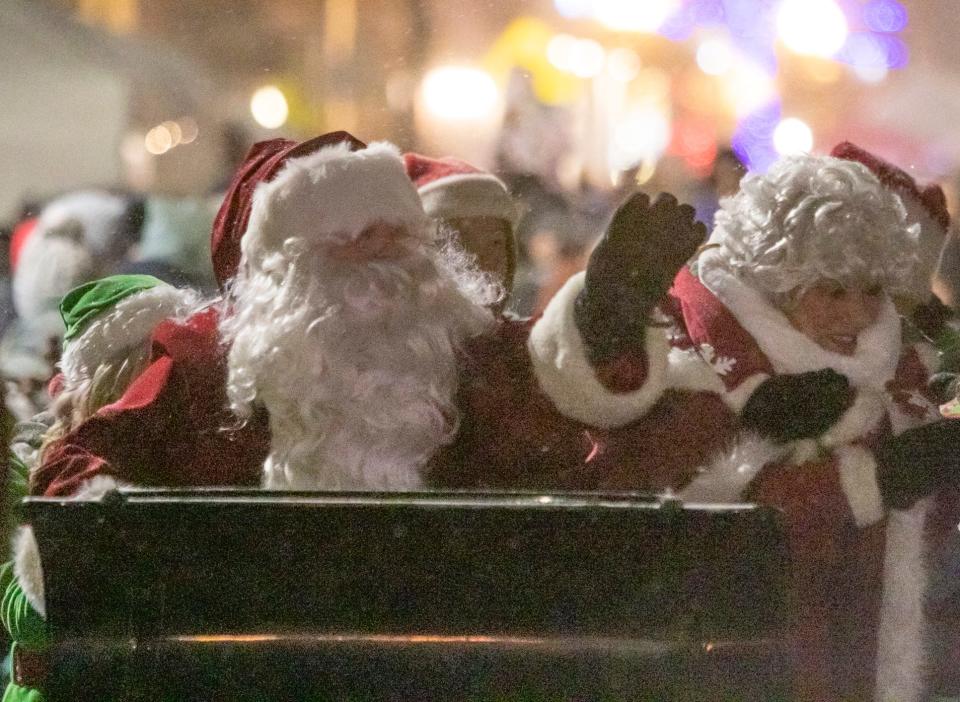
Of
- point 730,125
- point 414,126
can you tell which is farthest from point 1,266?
point 730,125

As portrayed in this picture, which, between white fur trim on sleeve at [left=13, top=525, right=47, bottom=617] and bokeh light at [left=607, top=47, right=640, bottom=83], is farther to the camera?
bokeh light at [left=607, top=47, right=640, bottom=83]

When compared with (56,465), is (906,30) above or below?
below

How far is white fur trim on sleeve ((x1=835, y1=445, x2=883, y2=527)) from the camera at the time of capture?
9.95 feet

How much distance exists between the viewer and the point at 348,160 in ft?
10.2

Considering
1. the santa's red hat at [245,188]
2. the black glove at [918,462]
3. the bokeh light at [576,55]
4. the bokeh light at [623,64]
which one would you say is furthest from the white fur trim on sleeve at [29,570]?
the bokeh light at [623,64]

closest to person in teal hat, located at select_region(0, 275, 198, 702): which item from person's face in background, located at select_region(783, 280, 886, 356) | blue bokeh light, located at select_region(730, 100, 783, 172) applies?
person's face in background, located at select_region(783, 280, 886, 356)

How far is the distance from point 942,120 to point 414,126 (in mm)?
3760

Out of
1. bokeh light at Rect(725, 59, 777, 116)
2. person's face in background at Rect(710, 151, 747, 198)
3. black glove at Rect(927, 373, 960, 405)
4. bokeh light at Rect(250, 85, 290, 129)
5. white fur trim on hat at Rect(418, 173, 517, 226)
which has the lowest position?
bokeh light at Rect(250, 85, 290, 129)

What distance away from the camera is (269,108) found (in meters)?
14.0

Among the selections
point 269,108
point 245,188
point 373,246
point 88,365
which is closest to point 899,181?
point 373,246

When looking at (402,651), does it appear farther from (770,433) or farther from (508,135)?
(508,135)

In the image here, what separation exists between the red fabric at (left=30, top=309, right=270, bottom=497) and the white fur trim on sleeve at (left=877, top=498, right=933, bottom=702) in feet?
4.44

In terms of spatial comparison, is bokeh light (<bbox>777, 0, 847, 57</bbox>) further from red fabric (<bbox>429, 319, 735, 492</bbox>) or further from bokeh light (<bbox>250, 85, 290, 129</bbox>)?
red fabric (<bbox>429, 319, 735, 492</bbox>)

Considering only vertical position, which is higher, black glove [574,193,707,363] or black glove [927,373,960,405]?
black glove [574,193,707,363]
